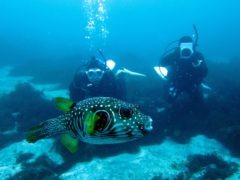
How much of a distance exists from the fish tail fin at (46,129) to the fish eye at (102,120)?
1.31 feet

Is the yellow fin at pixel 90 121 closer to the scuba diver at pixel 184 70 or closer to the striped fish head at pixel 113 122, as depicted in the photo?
the striped fish head at pixel 113 122

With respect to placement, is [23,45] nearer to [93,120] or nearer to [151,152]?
[151,152]

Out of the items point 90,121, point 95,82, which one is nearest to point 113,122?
point 90,121

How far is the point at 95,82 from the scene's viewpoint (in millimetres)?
9766

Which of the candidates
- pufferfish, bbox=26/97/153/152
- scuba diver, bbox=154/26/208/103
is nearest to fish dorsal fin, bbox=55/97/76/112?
pufferfish, bbox=26/97/153/152

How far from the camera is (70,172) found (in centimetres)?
858

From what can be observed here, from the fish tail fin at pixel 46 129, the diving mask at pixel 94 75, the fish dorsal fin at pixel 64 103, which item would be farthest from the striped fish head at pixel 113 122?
the diving mask at pixel 94 75

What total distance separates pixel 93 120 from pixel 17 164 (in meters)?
8.00

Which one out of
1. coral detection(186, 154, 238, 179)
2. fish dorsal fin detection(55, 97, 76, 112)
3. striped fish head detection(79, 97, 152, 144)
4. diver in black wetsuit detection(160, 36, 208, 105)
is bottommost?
coral detection(186, 154, 238, 179)

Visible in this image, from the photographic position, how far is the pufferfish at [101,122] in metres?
1.97

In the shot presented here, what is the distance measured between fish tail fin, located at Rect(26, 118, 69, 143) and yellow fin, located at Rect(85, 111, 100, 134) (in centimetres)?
32

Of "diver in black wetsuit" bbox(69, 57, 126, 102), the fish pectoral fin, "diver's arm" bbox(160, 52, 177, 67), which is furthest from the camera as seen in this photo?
"diver's arm" bbox(160, 52, 177, 67)

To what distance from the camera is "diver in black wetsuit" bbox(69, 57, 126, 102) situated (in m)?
9.69

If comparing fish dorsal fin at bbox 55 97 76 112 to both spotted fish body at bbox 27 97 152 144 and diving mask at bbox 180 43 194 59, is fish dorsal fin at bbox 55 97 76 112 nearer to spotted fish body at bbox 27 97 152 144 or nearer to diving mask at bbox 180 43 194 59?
spotted fish body at bbox 27 97 152 144
